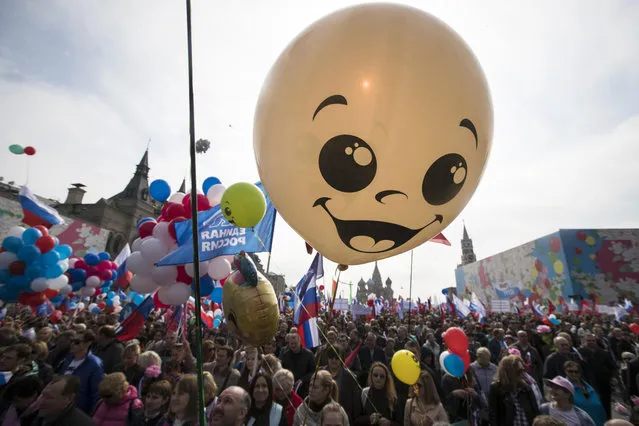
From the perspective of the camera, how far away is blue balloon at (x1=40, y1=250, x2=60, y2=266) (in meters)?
7.42

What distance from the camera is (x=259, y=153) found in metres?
2.23

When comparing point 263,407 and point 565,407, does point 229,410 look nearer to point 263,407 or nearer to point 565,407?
point 263,407

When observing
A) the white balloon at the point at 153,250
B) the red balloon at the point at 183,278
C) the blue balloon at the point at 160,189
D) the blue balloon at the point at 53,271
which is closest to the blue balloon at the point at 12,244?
the blue balloon at the point at 53,271

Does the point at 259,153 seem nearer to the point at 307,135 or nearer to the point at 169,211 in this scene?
the point at 307,135

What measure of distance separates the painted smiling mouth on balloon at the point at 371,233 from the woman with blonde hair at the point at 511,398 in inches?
109

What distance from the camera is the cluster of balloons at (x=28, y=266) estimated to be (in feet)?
23.0

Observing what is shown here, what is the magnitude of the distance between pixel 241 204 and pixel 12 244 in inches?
315

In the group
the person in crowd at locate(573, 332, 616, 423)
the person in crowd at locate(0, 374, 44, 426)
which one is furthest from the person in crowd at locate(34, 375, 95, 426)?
the person in crowd at locate(573, 332, 616, 423)

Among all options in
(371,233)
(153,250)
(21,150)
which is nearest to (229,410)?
(371,233)

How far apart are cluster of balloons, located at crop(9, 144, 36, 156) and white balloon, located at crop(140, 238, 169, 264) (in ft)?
17.0

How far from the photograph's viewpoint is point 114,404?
9.49ft

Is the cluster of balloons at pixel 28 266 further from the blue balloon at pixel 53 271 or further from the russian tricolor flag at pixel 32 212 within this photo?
the russian tricolor flag at pixel 32 212

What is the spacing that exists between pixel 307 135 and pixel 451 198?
1.05 metres

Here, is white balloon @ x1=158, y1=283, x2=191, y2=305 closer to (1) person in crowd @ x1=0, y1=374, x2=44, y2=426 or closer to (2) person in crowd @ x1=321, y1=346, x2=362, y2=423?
(1) person in crowd @ x1=0, y1=374, x2=44, y2=426
